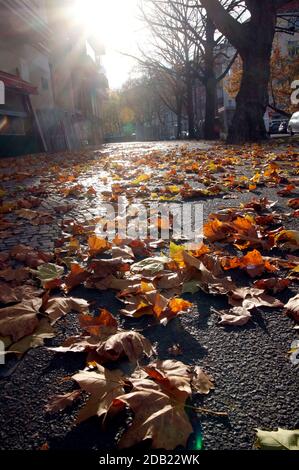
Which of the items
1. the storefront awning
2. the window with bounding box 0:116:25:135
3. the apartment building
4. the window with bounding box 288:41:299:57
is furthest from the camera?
the window with bounding box 288:41:299:57

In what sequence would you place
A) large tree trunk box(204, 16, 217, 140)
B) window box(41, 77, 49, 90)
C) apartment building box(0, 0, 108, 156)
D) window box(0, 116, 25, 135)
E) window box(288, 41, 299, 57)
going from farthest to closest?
window box(288, 41, 299, 57) < large tree trunk box(204, 16, 217, 140) < window box(41, 77, 49, 90) < apartment building box(0, 0, 108, 156) < window box(0, 116, 25, 135)

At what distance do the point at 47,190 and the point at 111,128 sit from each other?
7181 cm

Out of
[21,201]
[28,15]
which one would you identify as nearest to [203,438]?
[21,201]

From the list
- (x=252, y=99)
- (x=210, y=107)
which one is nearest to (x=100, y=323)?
(x=252, y=99)

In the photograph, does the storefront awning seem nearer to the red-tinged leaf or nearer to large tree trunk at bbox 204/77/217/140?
the red-tinged leaf

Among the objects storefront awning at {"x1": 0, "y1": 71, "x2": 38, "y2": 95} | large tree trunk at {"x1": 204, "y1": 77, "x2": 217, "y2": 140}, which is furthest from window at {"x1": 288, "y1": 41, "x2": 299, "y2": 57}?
storefront awning at {"x1": 0, "y1": 71, "x2": 38, "y2": 95}

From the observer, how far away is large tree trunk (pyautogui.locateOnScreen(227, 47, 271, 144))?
39.7ft

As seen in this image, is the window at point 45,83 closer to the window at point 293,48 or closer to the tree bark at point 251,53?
the tree bark at point 251,53

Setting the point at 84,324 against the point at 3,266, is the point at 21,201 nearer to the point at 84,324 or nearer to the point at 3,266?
the point at 3,266

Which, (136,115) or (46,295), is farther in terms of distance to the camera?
(136,115)

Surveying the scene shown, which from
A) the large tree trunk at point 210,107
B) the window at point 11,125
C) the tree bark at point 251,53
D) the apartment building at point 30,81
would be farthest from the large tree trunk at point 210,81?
the window at point 11,125

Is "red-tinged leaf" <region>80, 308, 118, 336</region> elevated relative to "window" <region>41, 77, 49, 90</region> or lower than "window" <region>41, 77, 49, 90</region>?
lower

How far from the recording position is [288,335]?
1.35 meters

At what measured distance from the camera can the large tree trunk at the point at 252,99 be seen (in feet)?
39.7
